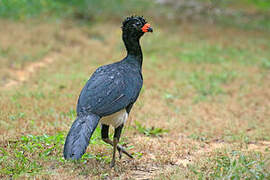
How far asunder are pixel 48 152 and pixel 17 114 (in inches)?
76.0

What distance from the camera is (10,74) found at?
9828 mm

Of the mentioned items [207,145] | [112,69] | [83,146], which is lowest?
[207,145]

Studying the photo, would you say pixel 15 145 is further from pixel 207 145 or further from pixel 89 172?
pixel 207 145

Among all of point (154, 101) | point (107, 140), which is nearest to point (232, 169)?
point (107, 140)

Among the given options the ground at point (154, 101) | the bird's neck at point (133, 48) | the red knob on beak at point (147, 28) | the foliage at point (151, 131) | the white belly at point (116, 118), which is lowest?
the foliage at point (151, 131)

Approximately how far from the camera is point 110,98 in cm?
498

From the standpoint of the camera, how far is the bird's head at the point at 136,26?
5.75 meters

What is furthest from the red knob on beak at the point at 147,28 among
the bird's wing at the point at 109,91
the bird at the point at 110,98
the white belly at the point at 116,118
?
the white belly at the point at 116,118

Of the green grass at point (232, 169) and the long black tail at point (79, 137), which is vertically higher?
the long black tail at point (79, 137)

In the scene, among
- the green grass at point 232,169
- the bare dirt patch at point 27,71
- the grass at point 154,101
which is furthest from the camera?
the bare dirt patch at point 27,71

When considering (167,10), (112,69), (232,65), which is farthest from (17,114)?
(167,10)

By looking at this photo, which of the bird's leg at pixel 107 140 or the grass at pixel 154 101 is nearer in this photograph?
the grass at pixel 154 101

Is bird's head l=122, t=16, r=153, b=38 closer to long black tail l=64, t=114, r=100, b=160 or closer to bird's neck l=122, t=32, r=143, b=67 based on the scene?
bird's neck l=122, t=32, r=143, b=67

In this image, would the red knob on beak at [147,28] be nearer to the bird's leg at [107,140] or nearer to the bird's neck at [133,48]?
the bird's neck at [133,48]
